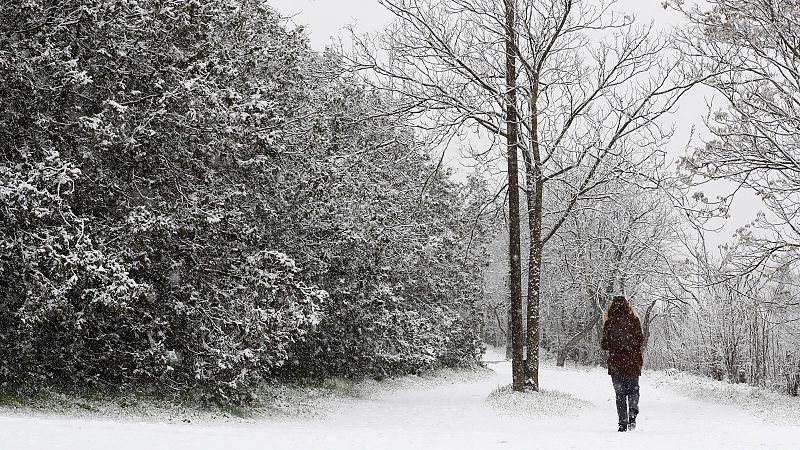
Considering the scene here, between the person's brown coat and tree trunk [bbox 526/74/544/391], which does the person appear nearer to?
the person's brown coat

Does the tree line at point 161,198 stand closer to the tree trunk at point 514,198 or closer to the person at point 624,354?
the tree trunk at point 514,198

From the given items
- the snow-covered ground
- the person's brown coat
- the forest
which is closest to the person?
the person's brown coat

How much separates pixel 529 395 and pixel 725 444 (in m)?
7.67

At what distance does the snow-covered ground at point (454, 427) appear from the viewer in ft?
20.5

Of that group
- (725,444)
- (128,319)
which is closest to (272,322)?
(128,319)

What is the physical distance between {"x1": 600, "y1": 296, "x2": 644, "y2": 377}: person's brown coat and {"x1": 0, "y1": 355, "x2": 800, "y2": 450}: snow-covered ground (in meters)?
0.85

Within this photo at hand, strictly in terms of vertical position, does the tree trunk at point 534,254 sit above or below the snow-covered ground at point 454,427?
above

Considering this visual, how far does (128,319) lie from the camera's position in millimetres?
11133

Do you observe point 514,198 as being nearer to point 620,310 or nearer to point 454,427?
point 454,427

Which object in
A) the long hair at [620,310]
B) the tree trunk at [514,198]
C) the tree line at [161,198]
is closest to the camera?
the long hair at [620,310]

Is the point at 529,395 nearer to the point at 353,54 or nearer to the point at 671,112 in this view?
the point at 671,112

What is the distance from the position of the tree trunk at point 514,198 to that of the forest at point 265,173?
6 centimetres

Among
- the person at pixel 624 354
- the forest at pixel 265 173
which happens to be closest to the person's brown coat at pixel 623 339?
the person at pixel 624 354

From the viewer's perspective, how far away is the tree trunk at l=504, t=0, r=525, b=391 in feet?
50.1
